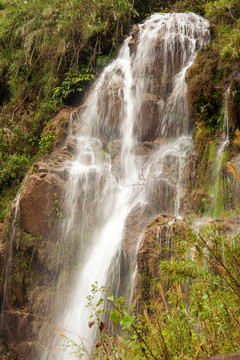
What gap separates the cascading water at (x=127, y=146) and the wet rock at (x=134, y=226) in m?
0.20

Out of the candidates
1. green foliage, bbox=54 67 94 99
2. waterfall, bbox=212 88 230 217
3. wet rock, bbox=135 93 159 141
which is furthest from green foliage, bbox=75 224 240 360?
green foliage, bbox=54 67 94 99

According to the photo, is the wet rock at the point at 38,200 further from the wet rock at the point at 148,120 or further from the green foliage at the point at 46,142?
the wet rock at the point at 148,120

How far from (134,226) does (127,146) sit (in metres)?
3.35

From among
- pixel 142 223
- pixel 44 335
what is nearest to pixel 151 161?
pixel 142 223

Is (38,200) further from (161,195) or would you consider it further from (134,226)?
(161,195)

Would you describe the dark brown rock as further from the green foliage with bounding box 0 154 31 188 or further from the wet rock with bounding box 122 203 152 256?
the green foliage with bounding box 0 154 31 188

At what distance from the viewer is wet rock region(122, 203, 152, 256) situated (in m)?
5.87

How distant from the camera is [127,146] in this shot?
28.9 ft

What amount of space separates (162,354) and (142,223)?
4.33m

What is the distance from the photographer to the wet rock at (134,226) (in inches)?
231

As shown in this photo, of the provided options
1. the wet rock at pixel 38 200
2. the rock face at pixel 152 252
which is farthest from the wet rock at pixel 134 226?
the wet rock at pixel 38 200

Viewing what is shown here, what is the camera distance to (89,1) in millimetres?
11172

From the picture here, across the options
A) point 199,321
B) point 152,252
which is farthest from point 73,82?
point 199,321

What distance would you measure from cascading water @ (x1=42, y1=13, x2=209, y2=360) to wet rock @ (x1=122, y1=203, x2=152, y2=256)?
0.66 feet
